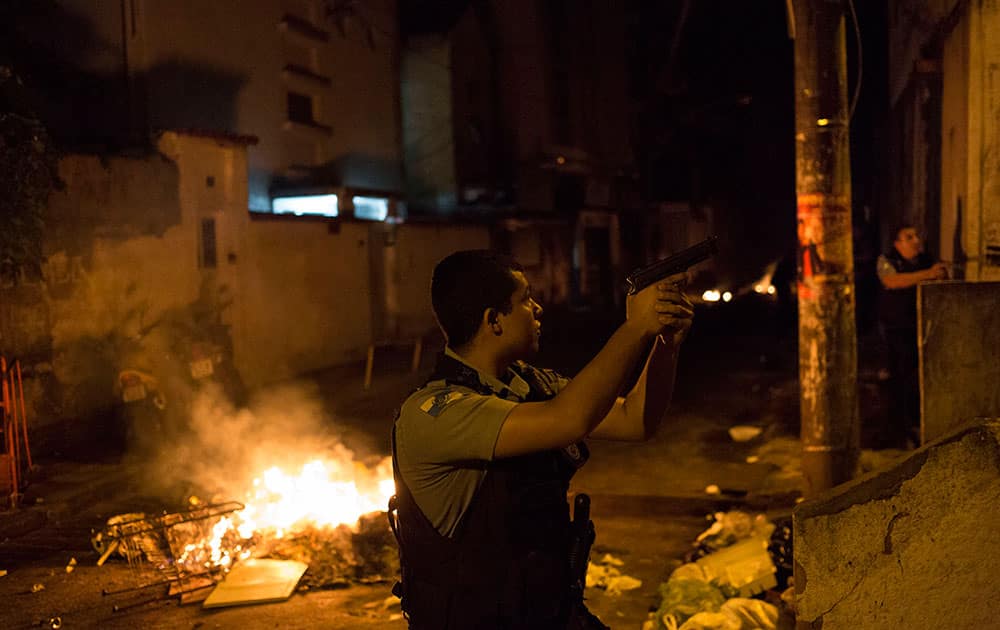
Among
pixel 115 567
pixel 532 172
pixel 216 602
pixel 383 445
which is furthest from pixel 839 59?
pixel 532 172

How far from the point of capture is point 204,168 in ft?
43.0

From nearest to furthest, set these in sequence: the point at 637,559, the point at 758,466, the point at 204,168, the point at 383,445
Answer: the point at 637,559 → the point at 758,466 → the point at 383,445 → the point at 204,168

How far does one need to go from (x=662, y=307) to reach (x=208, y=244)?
39.6 feet

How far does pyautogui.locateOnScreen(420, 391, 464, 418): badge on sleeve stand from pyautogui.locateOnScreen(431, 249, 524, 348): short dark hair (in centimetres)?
20

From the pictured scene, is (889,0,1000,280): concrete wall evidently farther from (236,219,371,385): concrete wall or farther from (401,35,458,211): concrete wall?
(401,35,458,211): concrete wall

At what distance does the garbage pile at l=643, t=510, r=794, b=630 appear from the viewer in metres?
4.78

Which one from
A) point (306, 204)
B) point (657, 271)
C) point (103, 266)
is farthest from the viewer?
point (306, 204)

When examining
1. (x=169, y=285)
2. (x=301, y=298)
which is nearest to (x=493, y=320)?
(x=169, y=285)

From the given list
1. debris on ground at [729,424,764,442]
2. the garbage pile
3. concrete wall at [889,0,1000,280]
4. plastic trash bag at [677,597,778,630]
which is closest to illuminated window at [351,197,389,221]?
concrete wall at [889,0,1000,280]

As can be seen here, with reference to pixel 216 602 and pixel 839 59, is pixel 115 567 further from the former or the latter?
pixel 839 59

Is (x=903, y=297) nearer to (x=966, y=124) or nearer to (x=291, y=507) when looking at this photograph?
(x=966, y=124)

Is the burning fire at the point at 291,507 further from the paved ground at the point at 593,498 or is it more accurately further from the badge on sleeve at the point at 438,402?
the badge on sleeve at the point at 438,402

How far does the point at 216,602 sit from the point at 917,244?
246 inches

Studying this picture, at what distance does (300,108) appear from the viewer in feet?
66.2
